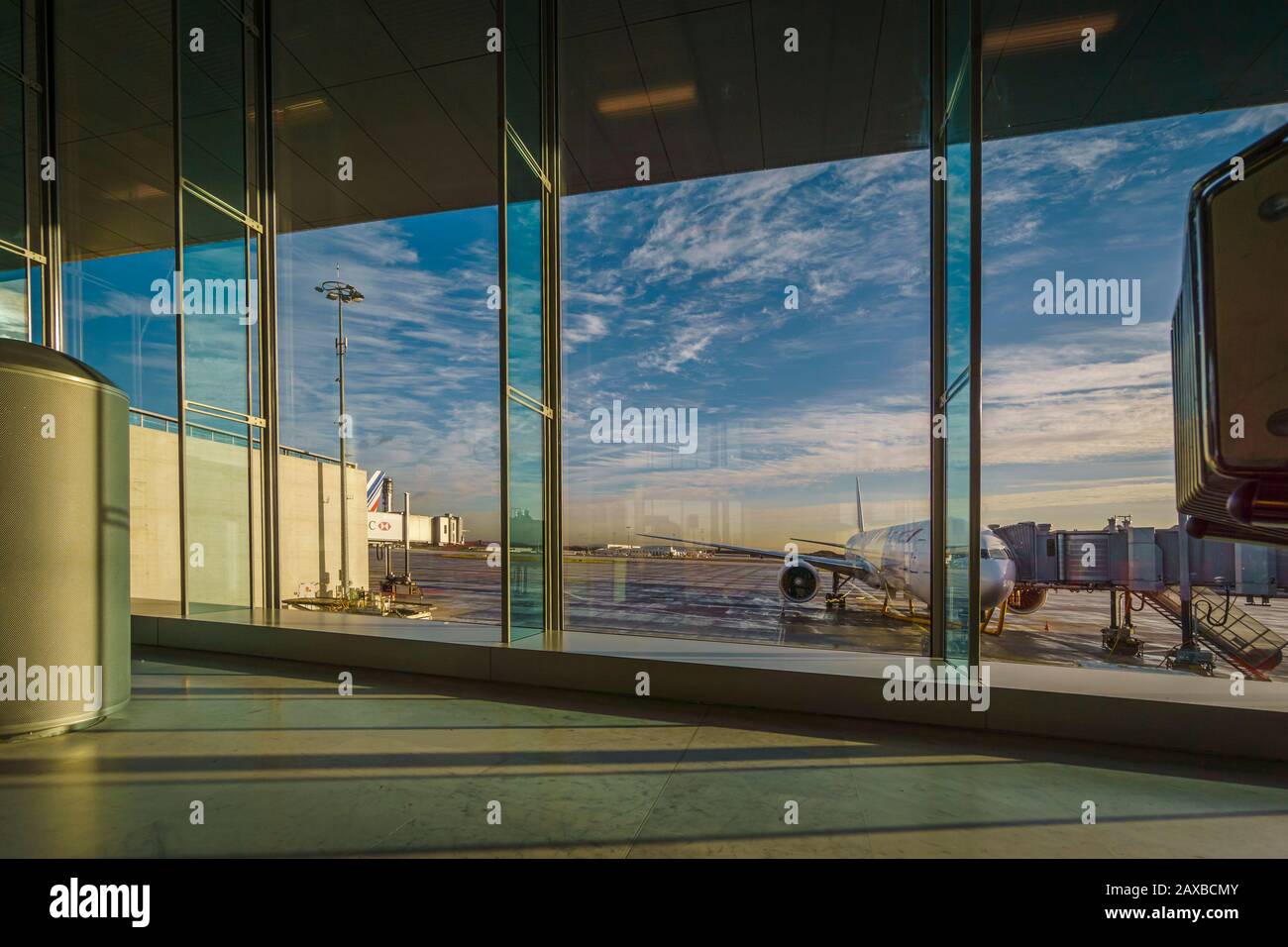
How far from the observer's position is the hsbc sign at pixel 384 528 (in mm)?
7402

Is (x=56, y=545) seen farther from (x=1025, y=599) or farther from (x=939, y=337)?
(x=1025, y=599)

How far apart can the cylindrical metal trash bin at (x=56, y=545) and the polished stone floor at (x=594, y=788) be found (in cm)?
24

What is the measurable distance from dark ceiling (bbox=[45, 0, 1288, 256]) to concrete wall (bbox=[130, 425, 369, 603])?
2.48 metres

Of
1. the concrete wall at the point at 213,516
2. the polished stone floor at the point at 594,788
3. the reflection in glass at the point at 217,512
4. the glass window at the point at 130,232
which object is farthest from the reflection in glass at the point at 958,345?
the glass window at the point at 130,232

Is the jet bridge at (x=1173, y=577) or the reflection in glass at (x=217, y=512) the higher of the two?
the reflection in glass at (x=217, y=512)

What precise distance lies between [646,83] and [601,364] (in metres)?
2.17

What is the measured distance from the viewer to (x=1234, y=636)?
1073 centimetres

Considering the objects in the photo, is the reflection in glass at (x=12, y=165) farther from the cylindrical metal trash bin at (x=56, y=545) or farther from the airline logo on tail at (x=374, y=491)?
the airline logo on tail at (x=374, y=491)

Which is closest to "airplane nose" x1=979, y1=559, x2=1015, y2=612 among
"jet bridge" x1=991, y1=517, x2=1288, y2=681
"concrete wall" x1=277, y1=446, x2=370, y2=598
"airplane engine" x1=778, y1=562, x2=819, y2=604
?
"jet bridge" x1=991, y1=517, x2=1288, y2=681

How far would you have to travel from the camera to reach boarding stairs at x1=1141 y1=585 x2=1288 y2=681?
10430 millimetres

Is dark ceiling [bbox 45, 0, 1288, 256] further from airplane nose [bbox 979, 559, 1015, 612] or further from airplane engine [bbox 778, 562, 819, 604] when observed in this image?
airplane engine [bbox 778, 562, 819, 604]

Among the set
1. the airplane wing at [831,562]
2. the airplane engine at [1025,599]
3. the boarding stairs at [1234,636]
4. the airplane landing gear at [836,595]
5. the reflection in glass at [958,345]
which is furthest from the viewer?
the airplane engine at [1025,599]

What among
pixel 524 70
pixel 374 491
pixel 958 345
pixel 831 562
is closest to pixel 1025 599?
pixel 831 562

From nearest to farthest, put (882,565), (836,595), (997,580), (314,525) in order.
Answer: (314,525) < (997,580) < (882,565) < (836,595)
